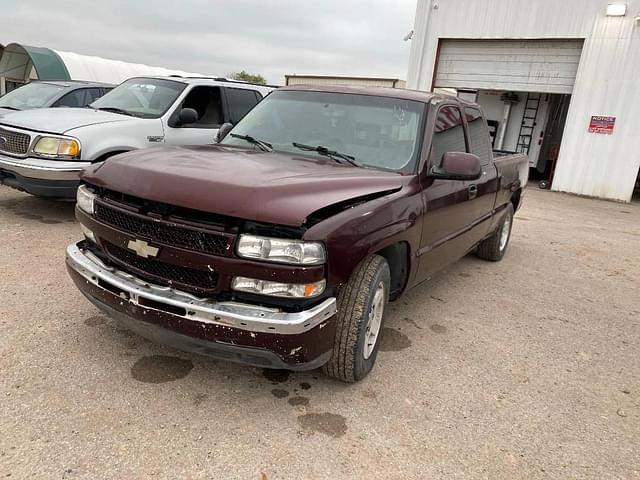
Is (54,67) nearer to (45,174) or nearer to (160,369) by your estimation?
(45,174)

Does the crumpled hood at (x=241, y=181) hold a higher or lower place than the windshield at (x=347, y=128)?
lower

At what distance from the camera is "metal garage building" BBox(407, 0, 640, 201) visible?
11984mm

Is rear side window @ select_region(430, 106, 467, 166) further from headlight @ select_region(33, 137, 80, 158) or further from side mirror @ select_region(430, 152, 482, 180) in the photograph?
headlight @ select_region(33, 137, 80, 158)

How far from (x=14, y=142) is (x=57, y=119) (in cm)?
53

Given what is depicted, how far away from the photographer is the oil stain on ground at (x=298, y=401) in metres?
2.72

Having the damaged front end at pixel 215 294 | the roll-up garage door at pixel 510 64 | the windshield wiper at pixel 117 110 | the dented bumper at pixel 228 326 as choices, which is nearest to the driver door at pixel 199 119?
the windshield wiper at pixel 117 110

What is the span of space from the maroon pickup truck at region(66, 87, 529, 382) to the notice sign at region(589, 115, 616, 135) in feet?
35.8

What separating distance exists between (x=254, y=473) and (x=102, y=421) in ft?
2.75

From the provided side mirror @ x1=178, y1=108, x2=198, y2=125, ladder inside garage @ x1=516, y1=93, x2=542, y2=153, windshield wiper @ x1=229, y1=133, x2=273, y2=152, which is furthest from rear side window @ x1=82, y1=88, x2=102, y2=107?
ladder inside garage @ x1=516, y1=93, x2=542, y2=153

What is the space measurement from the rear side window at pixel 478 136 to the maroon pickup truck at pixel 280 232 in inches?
38.8

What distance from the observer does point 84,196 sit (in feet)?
9.86

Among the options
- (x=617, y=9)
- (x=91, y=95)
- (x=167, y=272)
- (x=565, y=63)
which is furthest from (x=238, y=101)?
(x=617, y=9)

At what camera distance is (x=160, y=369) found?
9.52 ft

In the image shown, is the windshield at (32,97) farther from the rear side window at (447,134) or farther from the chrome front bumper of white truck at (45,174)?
the rear side window at (447,134)
